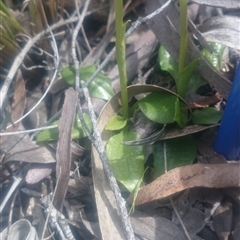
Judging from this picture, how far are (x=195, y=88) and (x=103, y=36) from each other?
0.35 m

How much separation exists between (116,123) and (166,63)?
21 cm

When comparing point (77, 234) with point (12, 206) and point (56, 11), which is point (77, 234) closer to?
point (12, 206)

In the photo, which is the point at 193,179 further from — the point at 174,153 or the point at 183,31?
the point at 183,31

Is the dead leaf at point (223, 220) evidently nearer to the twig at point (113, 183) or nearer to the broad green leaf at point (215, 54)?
the twig at point (113, 183)

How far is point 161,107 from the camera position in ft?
3.24

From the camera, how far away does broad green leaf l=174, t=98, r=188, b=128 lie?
97 cm

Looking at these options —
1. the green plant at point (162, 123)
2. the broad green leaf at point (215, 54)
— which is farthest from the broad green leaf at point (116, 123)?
the broad green leaf at point (215, 54)

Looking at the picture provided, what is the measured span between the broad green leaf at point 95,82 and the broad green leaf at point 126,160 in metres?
0.14

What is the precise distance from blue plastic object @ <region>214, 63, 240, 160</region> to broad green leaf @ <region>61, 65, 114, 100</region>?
0.31m

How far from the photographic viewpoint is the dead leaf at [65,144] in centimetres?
99

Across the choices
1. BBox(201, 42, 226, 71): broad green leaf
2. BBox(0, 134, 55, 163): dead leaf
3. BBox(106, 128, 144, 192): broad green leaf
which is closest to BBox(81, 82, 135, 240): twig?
BBox(106, 128, 144, 192): broad green leaf

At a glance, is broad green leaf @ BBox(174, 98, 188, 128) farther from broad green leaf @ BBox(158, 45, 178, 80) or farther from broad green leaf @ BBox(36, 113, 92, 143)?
broad green leaf @ BBox(36, 113, 92, 143)

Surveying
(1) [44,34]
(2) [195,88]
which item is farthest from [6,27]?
(2) [195,88]

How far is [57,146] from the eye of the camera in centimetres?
101
